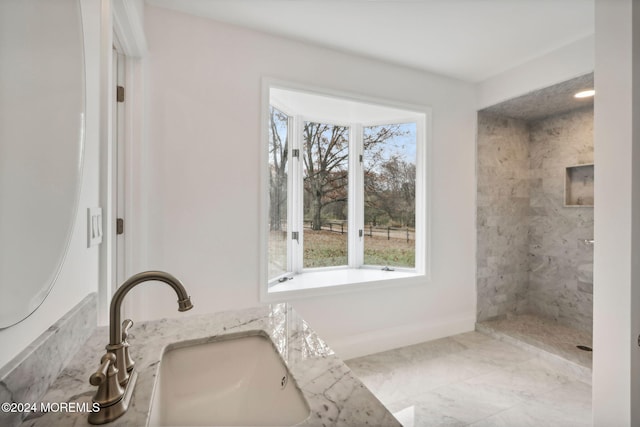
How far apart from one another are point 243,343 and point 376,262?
220 centimetres

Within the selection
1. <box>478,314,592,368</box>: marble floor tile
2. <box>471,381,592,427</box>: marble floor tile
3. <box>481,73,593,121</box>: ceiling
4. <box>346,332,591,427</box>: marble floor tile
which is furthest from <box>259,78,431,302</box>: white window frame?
<box>471,381,592,427</box>: marble floor tile

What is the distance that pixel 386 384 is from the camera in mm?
2045

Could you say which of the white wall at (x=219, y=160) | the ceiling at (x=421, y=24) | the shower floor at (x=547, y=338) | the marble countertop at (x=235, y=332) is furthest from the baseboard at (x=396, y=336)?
the ceiling at (x=421, y=24)

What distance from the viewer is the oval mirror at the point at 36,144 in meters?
0.51

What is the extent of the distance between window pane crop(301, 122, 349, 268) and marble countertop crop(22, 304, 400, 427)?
5.59 ft

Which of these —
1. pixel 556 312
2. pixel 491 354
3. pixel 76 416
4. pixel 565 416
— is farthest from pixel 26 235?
pixel 556 312

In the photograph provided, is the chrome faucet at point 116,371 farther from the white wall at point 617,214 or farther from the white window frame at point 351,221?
the white wall at point 617,214

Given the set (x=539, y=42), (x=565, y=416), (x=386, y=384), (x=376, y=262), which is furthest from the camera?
(x=376, y=262)

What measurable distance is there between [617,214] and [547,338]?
189cm

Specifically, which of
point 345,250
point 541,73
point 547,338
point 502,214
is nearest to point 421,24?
point 541,73

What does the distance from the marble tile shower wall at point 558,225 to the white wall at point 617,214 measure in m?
1.84

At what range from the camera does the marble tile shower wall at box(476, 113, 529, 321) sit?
2.97 m

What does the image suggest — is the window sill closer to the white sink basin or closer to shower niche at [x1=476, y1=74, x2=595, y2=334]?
shower niche at [x1=476, y1=74, x2=595, y2=334]

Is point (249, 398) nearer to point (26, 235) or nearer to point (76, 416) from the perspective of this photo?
point (76, 416)
